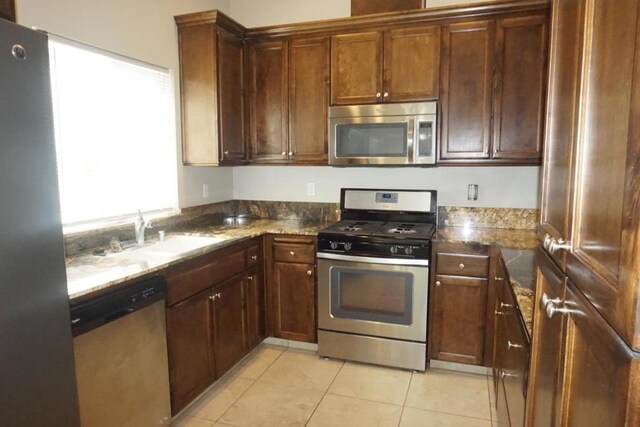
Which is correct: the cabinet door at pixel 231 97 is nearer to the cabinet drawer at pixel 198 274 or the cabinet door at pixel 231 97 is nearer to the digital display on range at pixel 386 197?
the cabinet drawer at pixel 198 274

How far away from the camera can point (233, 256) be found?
9.14 ft

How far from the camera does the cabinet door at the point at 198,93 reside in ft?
9.78

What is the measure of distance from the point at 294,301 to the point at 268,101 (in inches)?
62.4

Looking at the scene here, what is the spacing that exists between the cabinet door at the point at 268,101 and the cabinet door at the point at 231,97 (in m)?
0.11

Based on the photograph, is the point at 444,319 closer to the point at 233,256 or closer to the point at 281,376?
the point at 281,376

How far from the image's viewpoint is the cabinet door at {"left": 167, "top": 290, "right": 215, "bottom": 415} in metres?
2.23

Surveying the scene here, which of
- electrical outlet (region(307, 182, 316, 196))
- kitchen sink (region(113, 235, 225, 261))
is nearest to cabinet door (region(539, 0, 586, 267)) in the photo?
kitchen sink (region(113, 235, 225, 261))

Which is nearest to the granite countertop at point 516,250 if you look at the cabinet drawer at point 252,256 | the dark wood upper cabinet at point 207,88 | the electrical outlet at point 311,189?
the electrical outlet at point 311,189

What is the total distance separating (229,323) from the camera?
2.77m

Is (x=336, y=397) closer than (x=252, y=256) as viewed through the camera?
Yes

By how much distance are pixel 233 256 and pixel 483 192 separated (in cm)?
192

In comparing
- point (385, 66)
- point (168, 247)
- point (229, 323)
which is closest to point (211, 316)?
point (229, 323)

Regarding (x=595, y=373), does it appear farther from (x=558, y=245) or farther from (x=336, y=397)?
(x=336, y=397)

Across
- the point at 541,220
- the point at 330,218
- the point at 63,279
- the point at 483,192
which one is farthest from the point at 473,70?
the point at 63,279
